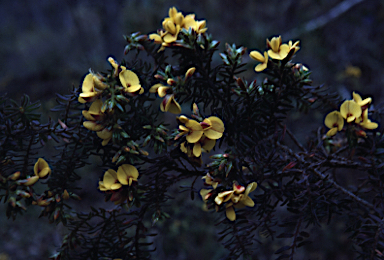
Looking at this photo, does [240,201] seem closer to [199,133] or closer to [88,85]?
[199,133]

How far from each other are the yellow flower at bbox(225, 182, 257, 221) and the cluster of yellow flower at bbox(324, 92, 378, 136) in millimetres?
289

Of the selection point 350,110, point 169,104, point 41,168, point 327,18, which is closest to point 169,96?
point 169,104

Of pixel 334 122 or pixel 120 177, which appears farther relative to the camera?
pixel 334 122

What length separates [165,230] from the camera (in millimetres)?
1850

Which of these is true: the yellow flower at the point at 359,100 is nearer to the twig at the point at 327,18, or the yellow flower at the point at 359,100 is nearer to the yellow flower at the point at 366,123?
the yellow flower at the point at 366,123

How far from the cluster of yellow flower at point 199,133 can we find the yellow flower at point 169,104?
39 mm

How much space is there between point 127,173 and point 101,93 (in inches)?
7.5

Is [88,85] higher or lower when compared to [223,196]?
higher

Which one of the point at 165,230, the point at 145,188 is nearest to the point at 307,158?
the point at 145,188

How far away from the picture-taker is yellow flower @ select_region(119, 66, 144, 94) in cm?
64

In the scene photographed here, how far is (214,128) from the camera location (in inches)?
25.9

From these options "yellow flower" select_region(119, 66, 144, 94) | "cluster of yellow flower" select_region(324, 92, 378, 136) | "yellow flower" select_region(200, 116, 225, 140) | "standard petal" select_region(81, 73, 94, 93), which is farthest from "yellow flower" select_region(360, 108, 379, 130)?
"standard petal" select_region(81, 73, 94, 93)

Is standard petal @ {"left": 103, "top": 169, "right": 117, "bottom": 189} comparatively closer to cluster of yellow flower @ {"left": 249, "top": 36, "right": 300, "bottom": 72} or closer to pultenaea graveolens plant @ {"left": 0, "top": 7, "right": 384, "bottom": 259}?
Result: pultenaea graveolens plant @ {"left": 0, "top": 7, "right": 384, "bottom": 259}

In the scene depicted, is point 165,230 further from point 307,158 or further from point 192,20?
point 192,20
